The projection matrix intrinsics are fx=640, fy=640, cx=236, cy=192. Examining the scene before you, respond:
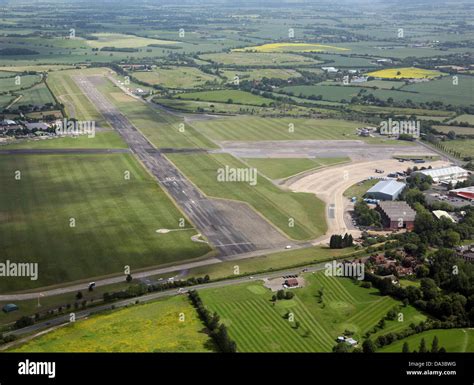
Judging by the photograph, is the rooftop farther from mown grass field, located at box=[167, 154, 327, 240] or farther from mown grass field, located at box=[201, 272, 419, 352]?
mown grass field, located at box=[201, 272, 419, 352]

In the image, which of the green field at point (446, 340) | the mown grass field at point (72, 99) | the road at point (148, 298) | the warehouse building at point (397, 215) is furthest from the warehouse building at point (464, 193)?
the mown grass field at point (72, 99)

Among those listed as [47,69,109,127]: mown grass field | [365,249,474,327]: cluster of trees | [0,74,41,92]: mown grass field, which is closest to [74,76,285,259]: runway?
[47,69,109,127]: mown grass field

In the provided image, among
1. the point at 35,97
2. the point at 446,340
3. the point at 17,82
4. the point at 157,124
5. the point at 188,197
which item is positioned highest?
the point at 17,82

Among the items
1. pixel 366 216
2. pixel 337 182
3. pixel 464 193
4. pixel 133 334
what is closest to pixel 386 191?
pixel 337 182

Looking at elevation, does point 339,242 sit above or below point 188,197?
below

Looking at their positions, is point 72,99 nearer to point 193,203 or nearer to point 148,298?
point 193,203

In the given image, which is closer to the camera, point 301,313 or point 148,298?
point 301,313
